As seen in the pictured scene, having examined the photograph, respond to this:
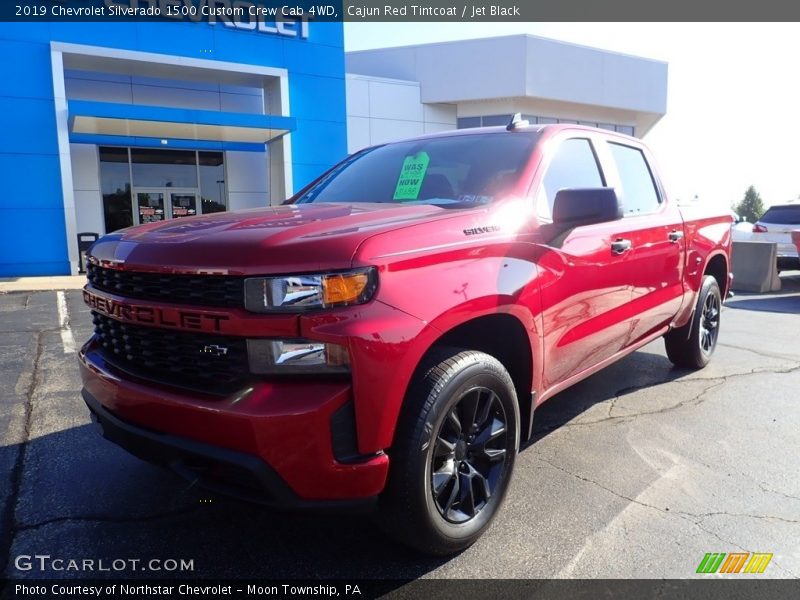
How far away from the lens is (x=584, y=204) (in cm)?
284

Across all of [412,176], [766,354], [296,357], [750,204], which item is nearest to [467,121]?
[766,354]

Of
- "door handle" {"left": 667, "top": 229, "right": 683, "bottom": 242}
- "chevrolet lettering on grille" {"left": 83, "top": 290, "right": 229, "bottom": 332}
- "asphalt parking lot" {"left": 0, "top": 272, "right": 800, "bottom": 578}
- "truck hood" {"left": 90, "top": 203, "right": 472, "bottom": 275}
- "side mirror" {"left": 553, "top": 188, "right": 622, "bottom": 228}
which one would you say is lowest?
"asphalt parking lot" {"left": 0, "top": 272, "right": 800, "bottom": 578}

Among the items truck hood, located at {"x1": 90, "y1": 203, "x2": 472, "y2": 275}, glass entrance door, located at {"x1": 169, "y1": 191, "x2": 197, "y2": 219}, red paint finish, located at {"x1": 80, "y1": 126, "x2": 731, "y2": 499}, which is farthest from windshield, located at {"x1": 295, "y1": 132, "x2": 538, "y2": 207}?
glass entrance door, located at {"x1": 169, "y1": 191, "x2": 197, "y2": 219}

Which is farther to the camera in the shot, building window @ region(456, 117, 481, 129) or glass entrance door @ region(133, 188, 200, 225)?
building window @ region(456, 117, 481, 129)

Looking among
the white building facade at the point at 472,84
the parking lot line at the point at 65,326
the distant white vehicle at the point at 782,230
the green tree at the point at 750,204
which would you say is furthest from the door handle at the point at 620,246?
the green tree at the point at 750,204

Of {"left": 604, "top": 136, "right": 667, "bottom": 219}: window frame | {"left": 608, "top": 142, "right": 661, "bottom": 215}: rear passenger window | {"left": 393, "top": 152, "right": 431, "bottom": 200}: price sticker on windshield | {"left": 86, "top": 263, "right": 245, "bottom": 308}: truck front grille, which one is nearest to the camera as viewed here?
{"left": 86, "top": 263, "right": 245, "bottom": 308}: truck front grille

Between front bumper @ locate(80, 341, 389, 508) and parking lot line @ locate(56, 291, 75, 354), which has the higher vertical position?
front bumper @ locate(80, 341, 389, 508)

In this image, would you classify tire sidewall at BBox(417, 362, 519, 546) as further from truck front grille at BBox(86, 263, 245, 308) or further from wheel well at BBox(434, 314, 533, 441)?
truck front grille at BBox(86, 263, 245, 308)

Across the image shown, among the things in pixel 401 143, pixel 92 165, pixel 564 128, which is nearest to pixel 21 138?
pixel 92 165

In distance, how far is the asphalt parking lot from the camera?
2451 mm

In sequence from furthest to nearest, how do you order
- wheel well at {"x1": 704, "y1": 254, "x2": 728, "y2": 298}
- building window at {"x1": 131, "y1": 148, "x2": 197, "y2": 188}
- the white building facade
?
the white building facade
building window at {"x1": 131, "y1": 148, "x2": 197, "y2": 188}
wheel well at {"x1": 704, "y1": 254, "x2": 728, "y2": 298}

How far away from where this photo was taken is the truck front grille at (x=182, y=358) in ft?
6.88

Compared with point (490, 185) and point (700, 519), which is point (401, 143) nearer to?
point (490, 185)

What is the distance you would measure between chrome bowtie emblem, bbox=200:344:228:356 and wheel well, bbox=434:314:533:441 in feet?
3.17
